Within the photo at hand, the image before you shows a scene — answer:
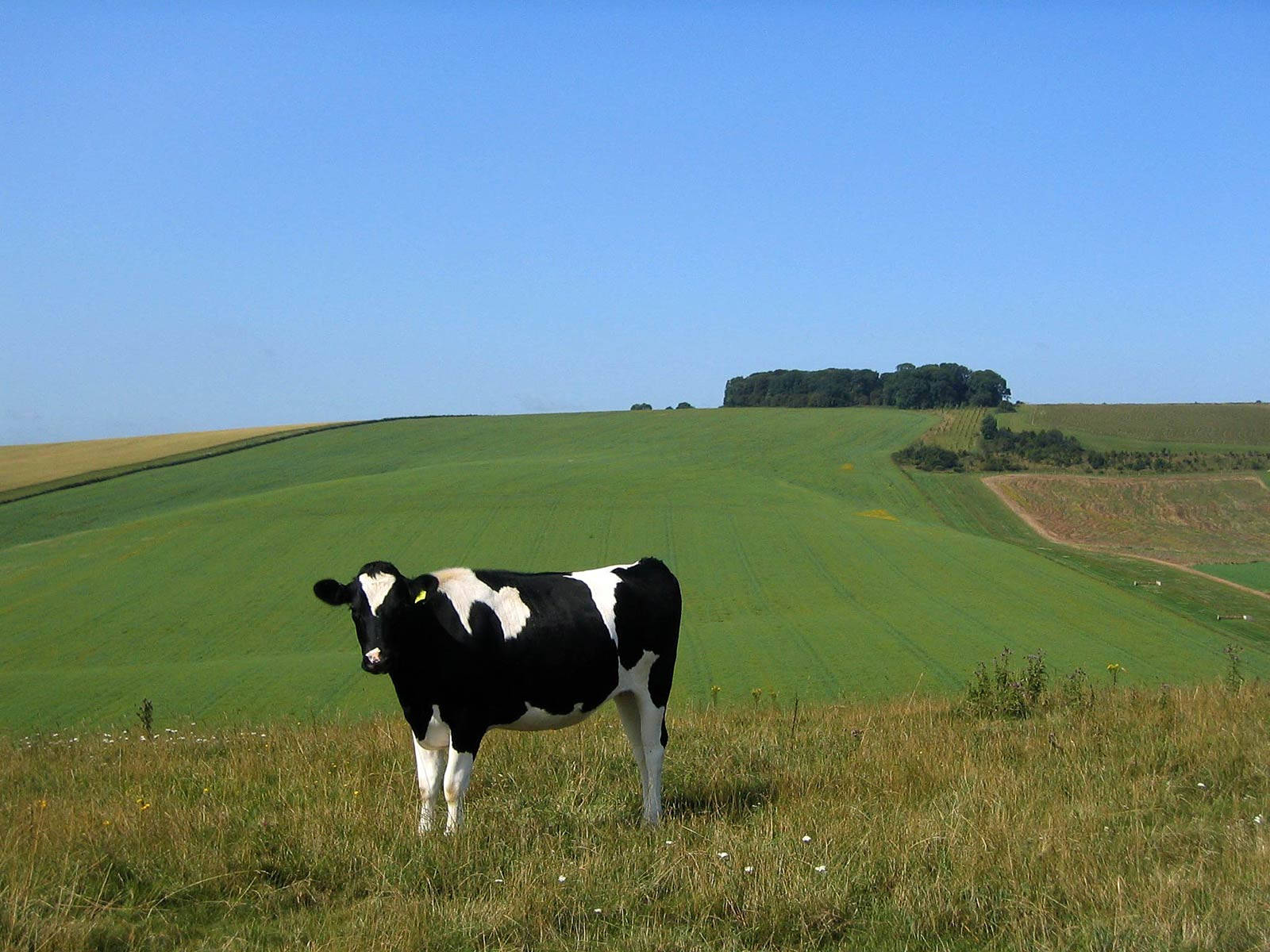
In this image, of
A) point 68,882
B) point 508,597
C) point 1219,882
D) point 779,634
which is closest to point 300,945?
point 68,882

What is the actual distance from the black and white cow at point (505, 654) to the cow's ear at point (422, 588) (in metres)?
0.01

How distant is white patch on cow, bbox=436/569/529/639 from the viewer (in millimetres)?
8625

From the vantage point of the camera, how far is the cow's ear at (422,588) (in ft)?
27.1

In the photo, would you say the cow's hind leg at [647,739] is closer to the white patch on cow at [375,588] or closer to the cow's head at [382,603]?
the cow's head at [382,603]

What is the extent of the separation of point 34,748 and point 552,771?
22.8 feet

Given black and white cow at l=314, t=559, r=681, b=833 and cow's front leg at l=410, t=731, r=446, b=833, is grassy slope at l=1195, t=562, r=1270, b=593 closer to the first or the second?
black and white cow at l=314, t=559, r=681, b=833

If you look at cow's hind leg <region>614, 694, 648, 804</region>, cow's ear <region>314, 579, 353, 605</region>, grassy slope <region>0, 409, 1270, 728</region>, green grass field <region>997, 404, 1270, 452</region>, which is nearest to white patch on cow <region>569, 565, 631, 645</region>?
cow's hind leg <region>614, 694, 648, 804</region>

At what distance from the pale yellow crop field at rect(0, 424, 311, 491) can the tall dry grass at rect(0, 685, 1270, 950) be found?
68190mm

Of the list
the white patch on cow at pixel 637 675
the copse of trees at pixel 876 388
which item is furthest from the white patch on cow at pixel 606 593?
the copse of trees at pixel 876 388

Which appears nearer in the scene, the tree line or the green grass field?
the tree line

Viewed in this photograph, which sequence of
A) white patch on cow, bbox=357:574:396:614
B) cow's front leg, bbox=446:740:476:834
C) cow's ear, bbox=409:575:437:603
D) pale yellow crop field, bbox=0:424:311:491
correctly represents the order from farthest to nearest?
pale yellow crop field, bbox=0:424:311:491 → cow's ear, bbox=409:575:437:603 → white patch on cow, bbox=357:574:396:614 → cow's front leg, bbox=446:740:476:834

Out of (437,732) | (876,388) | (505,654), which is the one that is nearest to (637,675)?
(505,654)

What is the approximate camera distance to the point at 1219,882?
20.6ft

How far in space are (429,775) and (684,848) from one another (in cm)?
218
